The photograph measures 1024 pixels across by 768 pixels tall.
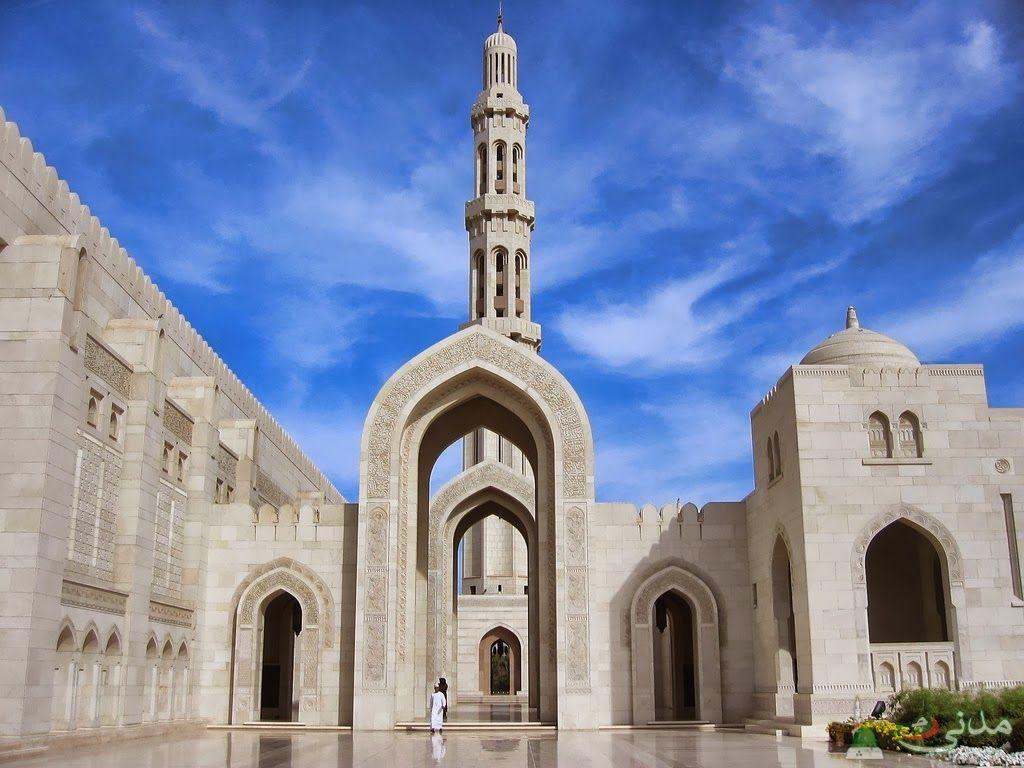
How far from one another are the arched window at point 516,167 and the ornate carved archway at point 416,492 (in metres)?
9.65

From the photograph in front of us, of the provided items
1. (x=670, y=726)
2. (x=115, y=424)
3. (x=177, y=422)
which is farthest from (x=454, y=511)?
(x=115, y=424)

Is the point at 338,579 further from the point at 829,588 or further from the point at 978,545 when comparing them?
the point at 978,545

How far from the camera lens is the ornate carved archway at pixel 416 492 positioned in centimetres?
1905

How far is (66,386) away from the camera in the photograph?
14.1 metres

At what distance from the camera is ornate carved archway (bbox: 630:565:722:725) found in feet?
64.0

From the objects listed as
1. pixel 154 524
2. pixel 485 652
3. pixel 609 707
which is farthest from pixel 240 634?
pixel 485 652

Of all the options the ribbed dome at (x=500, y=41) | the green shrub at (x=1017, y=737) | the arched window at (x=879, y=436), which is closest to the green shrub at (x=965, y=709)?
the green shrub at (x=1017, y=737)

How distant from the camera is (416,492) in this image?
21672mm

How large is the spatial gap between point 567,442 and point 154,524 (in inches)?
301

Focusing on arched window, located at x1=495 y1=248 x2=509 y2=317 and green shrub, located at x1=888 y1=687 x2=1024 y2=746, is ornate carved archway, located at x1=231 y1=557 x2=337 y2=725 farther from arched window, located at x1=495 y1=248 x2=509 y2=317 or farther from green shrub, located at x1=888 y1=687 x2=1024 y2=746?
arched window, located at x1=495 y1=248 x2=509 y2=317

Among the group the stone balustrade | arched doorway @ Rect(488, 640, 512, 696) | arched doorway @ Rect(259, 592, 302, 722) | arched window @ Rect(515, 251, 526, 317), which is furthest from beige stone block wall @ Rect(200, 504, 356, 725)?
arched doorway @ Rect(488, 640, 512, 696)

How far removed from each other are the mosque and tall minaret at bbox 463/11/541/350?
19.4 feet

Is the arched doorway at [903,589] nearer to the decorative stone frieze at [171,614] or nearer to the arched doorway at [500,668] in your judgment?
the decorative stone frieze at [171,614]

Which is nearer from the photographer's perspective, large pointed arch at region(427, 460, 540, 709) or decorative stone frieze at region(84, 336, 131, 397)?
decorative stone frieze at region(84, 336, 131, 397)
